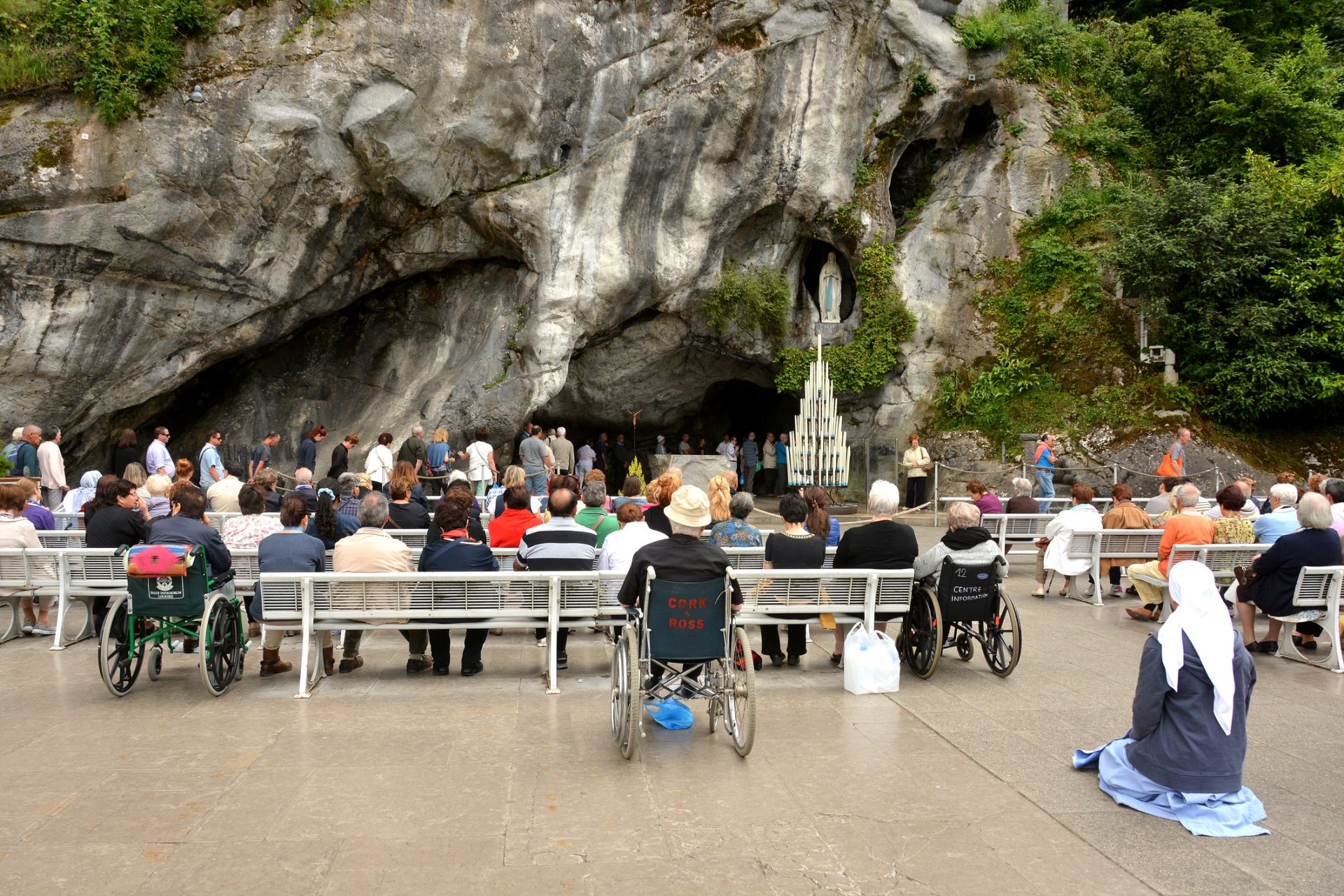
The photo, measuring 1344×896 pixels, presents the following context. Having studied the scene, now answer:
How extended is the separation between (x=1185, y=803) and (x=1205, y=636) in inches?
27.7

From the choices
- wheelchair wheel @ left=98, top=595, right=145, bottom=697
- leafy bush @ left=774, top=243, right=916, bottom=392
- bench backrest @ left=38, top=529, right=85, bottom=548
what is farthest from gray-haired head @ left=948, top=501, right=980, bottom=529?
leafy bush @ left=774, top=243, right=916, bottom=392

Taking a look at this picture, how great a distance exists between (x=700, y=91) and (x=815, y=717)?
1324cm

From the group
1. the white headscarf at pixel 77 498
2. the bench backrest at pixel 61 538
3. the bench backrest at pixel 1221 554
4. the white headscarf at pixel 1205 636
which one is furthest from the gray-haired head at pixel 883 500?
the white headscarf at pixel 77 498

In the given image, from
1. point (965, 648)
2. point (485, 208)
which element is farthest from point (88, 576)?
point (485, 208)

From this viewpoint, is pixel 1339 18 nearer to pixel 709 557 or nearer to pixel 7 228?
pixel 709 557

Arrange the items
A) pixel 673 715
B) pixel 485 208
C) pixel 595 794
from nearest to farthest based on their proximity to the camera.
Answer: pixel 595 794 < pixel 673 715 < pixel 485 208

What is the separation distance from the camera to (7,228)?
41.5 feet

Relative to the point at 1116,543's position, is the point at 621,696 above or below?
below

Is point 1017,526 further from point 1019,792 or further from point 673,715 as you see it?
point 1019,792

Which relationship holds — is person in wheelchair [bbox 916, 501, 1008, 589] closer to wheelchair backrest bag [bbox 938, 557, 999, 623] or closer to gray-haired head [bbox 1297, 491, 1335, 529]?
wheelchair backrest bag [bbox 938, 557, 999, 623]

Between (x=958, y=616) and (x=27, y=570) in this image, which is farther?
(x=27, y=570)

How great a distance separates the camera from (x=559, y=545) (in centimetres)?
623

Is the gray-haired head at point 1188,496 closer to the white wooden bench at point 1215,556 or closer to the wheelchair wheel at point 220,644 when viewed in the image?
the white wooden bench at point 1215,556

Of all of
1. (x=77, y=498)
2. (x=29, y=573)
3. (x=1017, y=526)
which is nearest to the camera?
(x=29, y=573)
